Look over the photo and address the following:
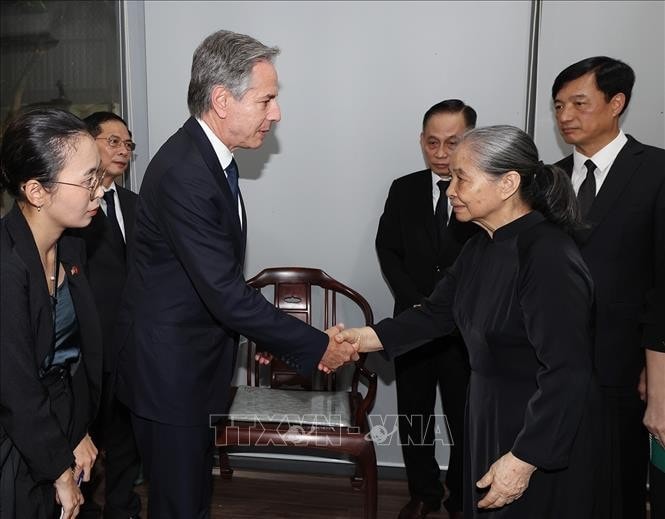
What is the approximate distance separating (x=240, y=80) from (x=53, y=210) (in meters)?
0.64

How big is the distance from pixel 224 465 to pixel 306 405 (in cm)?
79

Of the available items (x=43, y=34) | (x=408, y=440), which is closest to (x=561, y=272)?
(x=408, y=440)

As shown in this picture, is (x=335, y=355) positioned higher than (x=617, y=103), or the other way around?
(x=617, y=103)

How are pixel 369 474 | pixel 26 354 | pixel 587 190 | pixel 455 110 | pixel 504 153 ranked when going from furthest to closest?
pixel 455 110 → pixel 369 474 → pixel 587 190 → pixel 504 153 → pixel 26 354

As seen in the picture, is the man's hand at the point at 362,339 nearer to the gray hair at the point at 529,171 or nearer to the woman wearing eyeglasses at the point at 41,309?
the gray hair at the point at 529,171

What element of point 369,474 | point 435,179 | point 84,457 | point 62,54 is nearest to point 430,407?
point 369,474

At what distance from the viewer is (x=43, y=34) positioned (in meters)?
3.29

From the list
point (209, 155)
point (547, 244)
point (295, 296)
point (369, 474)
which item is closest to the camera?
point (547, 244)

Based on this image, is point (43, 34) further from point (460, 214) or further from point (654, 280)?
point (654, 280)

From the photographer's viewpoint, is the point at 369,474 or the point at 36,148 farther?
the point at 369,474

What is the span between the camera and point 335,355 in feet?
7.24

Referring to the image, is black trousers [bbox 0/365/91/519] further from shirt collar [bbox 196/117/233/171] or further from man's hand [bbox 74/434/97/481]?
shirt collar [bbox 196/117/233/171]

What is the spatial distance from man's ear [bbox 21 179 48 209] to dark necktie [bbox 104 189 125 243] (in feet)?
3.44

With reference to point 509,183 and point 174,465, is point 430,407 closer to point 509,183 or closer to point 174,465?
point 174,465
